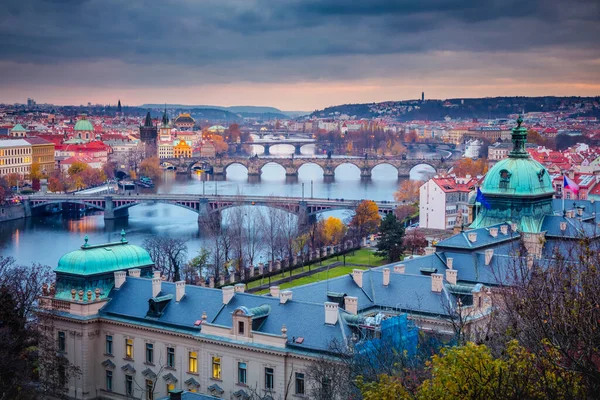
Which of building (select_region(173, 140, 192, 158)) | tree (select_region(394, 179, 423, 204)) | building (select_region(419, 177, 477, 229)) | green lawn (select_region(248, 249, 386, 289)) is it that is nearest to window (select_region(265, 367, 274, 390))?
green lawn (select_region(248, 249, 386, 289))

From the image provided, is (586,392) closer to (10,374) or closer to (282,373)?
(282,373)

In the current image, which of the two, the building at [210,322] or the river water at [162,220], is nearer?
the building at [210,322]

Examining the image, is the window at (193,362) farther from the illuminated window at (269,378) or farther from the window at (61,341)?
the window at (61,341)

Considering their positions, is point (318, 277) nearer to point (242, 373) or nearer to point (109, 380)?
point (109, 380)

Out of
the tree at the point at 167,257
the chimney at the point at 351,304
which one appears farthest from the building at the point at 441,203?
the chimney at the point at 351,304

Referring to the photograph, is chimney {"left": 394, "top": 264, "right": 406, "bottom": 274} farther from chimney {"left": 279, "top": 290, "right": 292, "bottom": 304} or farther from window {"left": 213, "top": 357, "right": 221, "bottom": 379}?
window {"left": 213, "top": 357, "right": 221, "bottom": 379}

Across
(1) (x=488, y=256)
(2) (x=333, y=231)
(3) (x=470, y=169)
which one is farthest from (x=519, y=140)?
(3) (x=470, y=169)

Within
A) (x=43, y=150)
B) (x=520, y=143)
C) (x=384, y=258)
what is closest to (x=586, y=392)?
(x=520, y=143)
